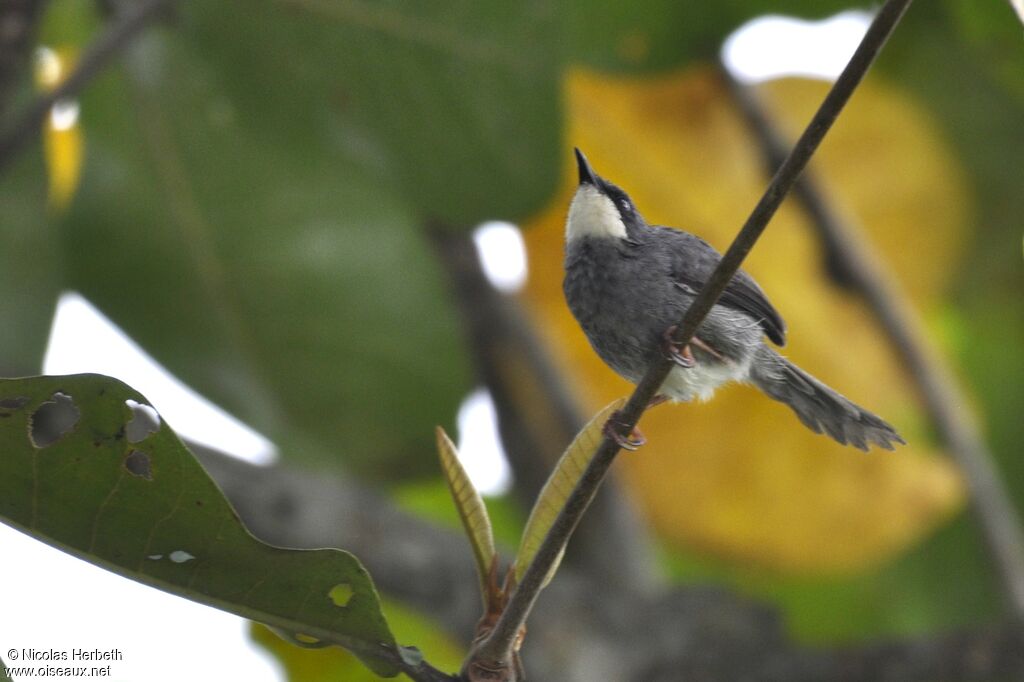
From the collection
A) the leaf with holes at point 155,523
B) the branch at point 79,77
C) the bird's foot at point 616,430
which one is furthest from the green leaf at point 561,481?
the branch at point 79,77

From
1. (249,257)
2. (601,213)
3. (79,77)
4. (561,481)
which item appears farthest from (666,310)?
(249,257)

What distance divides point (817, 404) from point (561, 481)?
1.16 meters

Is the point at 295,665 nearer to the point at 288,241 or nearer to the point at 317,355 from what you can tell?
the point at 317,355

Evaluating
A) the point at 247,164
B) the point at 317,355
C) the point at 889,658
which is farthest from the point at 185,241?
the point at 889,658

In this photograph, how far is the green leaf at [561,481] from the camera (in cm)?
182

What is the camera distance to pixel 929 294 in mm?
5016

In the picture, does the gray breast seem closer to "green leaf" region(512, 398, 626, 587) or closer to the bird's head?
the bird's head

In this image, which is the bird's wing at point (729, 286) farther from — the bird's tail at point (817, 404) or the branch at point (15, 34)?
the branch at point (15, 34)

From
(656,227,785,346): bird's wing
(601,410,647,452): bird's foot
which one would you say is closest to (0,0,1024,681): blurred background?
(656,227,785,346): bird's wing

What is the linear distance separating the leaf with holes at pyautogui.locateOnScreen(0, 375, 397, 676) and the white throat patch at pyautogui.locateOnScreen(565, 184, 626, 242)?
1.26m

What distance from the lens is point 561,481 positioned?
1.89 meters

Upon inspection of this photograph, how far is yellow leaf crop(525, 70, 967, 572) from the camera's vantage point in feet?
14.8

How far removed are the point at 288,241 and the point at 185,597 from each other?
7.88 feet

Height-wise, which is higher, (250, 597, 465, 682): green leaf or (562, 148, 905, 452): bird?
(562, 148, 905, 452): bird
